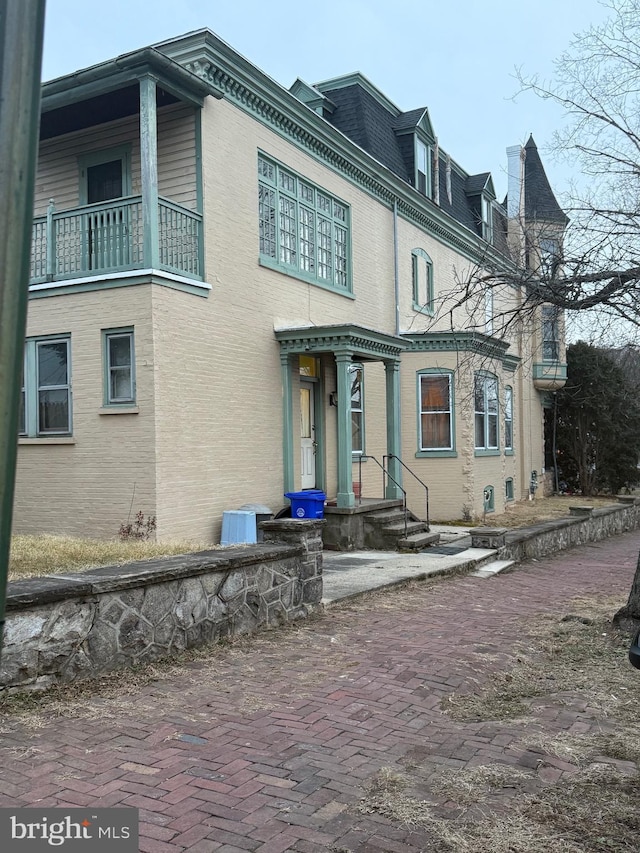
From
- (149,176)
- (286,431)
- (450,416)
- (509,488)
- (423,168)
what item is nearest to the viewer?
(149,176)

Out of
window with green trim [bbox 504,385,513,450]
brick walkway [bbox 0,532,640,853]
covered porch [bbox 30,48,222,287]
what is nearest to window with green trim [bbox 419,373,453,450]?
window with green trim [bbox 504,385,513,450]

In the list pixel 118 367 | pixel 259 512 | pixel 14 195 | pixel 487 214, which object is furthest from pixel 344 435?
pixel 487 214

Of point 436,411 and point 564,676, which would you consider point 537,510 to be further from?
point 564,676

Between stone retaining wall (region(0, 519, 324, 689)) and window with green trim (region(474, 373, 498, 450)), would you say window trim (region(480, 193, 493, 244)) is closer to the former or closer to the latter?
window with green trim (region(474, 373, 498, 450))

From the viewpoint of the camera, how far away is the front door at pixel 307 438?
14.9 metres

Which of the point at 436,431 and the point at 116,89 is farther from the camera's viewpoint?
the point at 436,431

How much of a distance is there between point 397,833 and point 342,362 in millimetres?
10560

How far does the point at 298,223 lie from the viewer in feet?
47.8

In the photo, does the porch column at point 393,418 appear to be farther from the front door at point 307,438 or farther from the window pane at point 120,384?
the window pane at point 120,384

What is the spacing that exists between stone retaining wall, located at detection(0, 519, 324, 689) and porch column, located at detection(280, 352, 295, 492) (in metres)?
5.71

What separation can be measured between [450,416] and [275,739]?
45.0ft

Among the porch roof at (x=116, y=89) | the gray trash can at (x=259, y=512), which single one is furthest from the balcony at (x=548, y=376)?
the porch roof at (x=116, y=89)

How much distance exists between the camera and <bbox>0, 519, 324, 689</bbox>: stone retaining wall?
16.8ft

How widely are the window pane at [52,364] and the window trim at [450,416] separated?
862 cm
